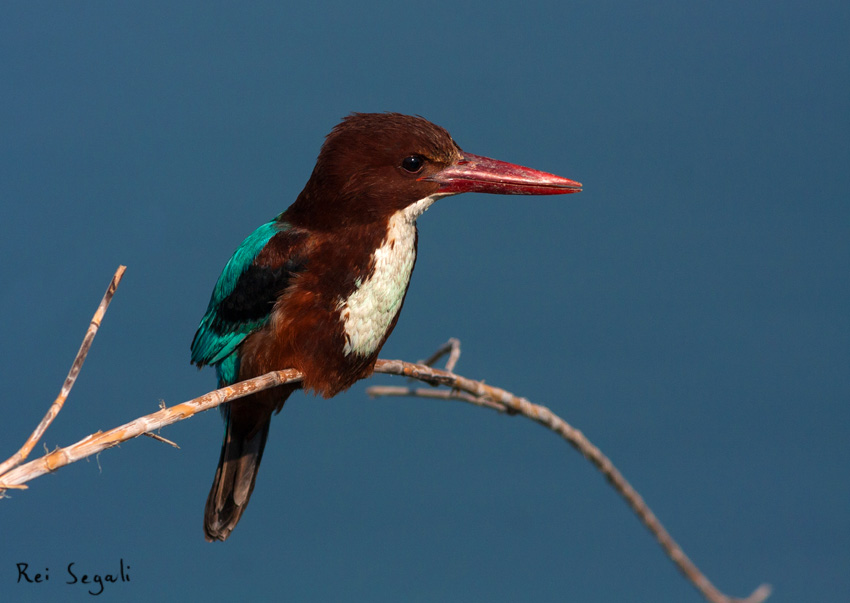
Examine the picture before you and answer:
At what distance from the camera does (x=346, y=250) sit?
256 cm

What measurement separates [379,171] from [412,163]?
0.11 metres

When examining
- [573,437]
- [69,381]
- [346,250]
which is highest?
[346,250]

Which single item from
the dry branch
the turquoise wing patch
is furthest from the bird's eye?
the dry branch

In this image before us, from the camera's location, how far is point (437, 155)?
8.63 feet

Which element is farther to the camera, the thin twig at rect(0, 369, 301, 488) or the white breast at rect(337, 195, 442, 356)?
the white breast at rect(337, 195, 442, 356)

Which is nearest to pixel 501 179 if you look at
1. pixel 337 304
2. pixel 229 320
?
pixel 337 304

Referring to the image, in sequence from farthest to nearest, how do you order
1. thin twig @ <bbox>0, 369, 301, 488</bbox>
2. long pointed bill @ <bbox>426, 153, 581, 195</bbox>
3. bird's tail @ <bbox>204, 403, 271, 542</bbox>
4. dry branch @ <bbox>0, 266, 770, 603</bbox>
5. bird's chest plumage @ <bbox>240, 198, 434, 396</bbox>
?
bird's tail @ <bbox>204, 403, 271, 542</bbox>
long pointed bill @ <bbox>426, 153, 581, 195</bbox>
bird's chest plumage @ <bbox>240, 198, 434, 396</bbox>
dry branch @ <bbox>0, 266, 770, 603</bbox>
thin twig @ <bbox>0, 369, 301, 488</bbox>

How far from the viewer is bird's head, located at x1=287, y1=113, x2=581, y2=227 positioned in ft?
8.45

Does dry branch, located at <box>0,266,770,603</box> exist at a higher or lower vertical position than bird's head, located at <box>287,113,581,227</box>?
lower

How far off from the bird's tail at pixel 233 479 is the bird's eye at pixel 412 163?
1.01 meters

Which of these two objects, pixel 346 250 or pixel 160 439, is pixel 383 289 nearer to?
pixel 346 250

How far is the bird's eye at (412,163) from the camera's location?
2600 mm

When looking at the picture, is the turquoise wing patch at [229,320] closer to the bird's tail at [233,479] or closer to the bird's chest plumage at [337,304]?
the bird's chest plumage at [337,304]

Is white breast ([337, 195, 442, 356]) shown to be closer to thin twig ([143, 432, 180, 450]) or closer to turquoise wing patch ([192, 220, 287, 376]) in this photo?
turquoise wing patch ([192, 220, 287, 376])
